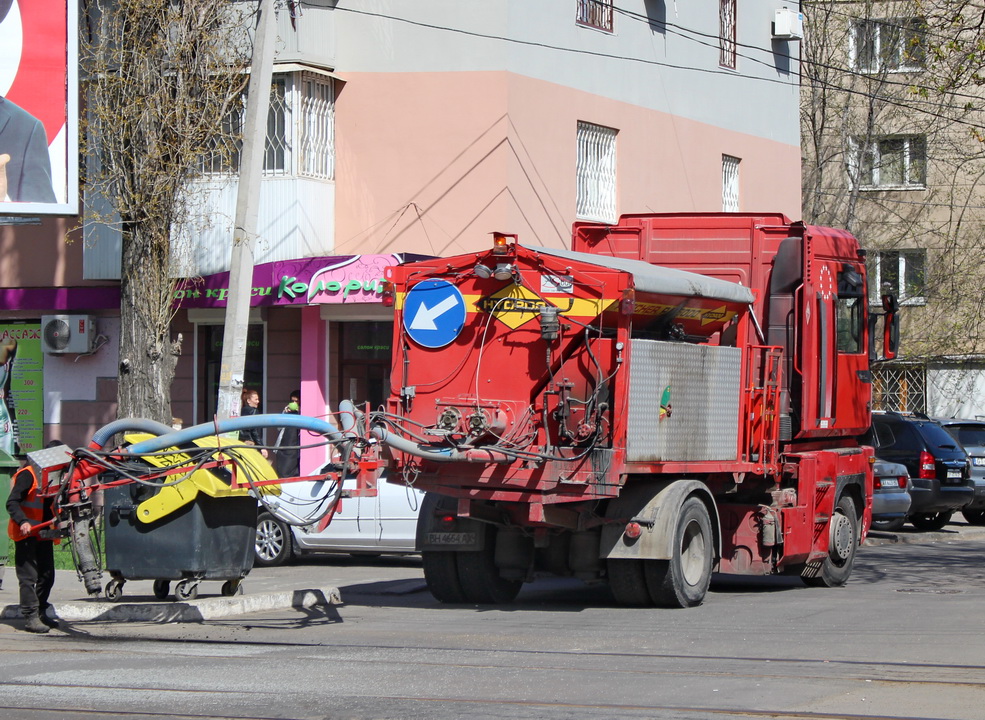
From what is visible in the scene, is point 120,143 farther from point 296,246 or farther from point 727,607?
point 727,607

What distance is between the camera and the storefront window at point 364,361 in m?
21.1

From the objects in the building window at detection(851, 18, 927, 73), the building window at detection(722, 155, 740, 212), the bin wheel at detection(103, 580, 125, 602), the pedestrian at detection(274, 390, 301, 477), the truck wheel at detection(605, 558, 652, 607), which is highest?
the building window at detection(851, 18, 927, 73)

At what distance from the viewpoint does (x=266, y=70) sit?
15898 mm

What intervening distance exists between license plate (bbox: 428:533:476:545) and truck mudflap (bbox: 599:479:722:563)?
47.0 inches

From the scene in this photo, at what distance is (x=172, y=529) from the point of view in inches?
446

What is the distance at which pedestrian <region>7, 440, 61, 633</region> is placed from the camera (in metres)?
10.6

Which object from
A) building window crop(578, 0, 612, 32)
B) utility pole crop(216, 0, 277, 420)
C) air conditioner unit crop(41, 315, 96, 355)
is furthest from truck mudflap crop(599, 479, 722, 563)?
air conditioner unit crop(41, 315, 96, 355)

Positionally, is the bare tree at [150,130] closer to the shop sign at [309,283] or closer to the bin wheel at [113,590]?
the shop sign at [309,283]

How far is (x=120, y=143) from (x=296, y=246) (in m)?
3.29

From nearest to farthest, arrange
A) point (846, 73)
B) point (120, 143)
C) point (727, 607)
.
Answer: point (727, 607)
point (120, 143)
point (846, 73)

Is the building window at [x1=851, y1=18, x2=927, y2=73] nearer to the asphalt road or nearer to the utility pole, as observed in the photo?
the utility pole

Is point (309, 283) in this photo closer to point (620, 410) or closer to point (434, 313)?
point (434, 313)

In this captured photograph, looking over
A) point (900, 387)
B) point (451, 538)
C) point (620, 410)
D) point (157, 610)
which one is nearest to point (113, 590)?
point (157, 610)

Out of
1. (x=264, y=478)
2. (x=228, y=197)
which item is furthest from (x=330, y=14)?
(x=264, y=478)
